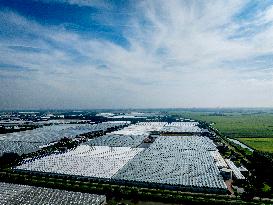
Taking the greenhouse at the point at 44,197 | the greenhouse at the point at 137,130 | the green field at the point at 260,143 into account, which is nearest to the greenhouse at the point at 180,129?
the greenhouse at the point at 137,130

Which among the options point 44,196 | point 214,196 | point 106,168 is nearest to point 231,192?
point 214,196

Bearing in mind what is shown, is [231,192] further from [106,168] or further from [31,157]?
[31,157]

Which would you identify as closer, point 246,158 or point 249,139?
point 246,158

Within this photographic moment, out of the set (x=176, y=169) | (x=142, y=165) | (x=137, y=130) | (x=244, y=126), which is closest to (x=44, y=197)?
(x=142, y=165)

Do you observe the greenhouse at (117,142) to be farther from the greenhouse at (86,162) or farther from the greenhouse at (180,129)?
the greenhouse at (180,129)

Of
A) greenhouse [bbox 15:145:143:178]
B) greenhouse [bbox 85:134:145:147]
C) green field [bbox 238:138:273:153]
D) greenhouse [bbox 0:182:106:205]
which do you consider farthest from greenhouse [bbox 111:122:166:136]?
greenhouse [bbox 0:182:106:205]

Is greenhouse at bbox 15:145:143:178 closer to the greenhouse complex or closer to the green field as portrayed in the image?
→ the greenhouse complex
